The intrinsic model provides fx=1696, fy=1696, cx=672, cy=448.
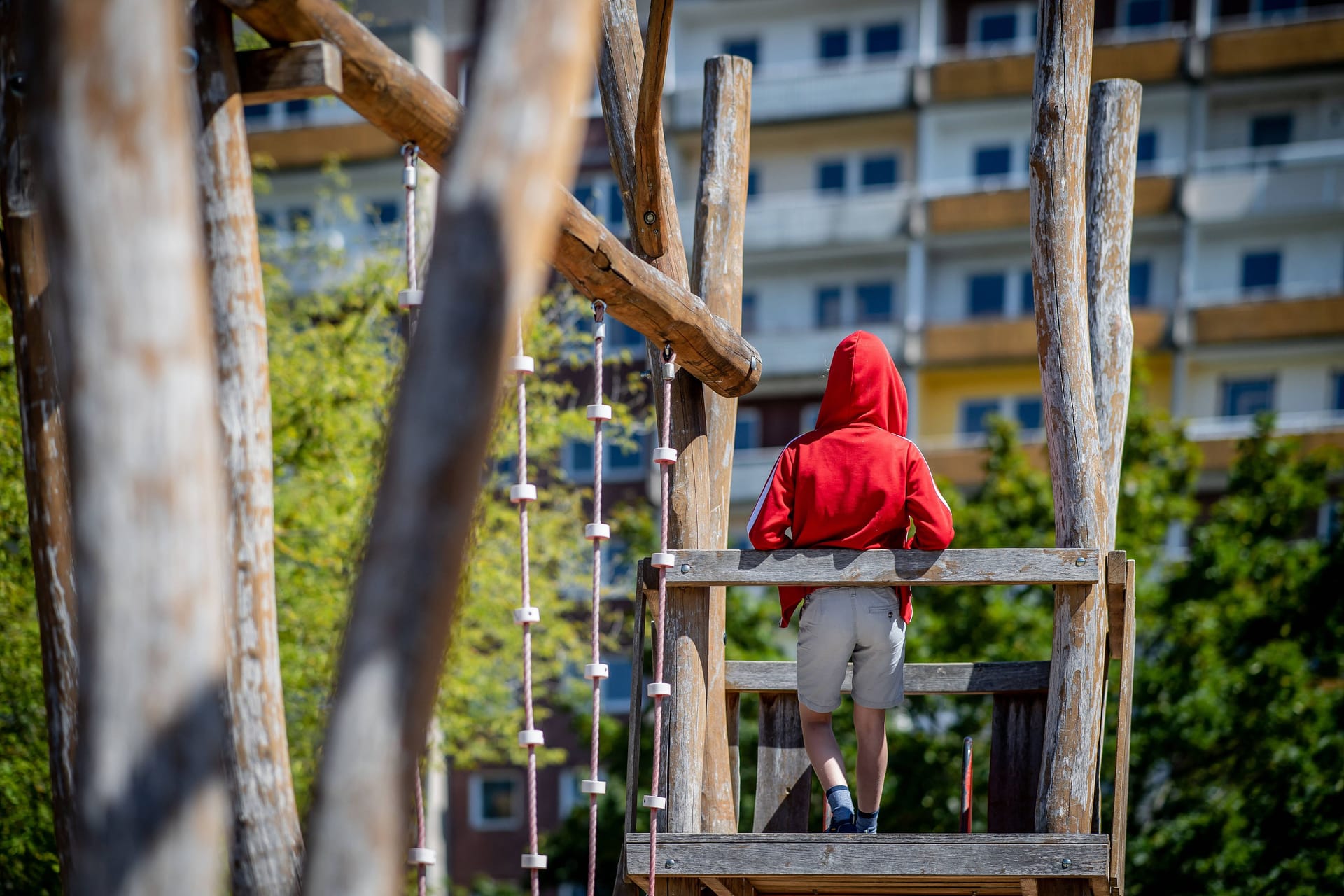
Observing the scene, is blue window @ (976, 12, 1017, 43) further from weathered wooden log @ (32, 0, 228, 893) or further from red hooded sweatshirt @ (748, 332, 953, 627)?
weathered wooden log @ (32, 0, 228, 893)

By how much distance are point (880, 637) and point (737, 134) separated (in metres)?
2.08

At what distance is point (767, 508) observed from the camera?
562cm

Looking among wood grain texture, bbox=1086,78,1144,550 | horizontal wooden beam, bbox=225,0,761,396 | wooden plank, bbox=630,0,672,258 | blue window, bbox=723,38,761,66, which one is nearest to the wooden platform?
horizontal wooden beam, bbox=225,0,761,396

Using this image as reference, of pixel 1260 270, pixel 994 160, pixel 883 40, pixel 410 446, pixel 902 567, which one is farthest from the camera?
pixel 883 40

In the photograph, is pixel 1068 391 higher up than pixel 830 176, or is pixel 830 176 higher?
pixel 830 176

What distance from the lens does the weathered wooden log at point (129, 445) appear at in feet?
8.09

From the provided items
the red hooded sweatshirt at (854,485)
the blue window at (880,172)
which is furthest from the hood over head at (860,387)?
the blue window at (880,172)

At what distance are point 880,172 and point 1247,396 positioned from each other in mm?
8314

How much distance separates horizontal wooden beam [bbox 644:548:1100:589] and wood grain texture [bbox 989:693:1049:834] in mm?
925

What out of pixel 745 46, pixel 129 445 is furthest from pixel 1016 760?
pixel 745 46

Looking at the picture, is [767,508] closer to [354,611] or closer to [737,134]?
[737,134]

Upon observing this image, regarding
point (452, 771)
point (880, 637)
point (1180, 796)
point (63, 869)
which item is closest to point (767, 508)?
point (880, 637)

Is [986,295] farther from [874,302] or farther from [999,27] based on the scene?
[999,27]

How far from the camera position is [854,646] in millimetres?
5703
